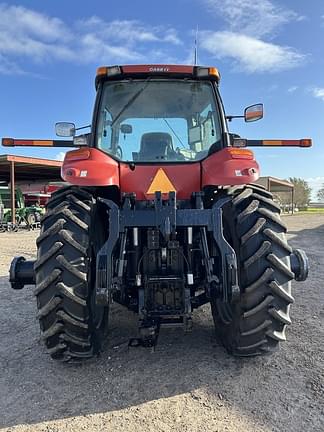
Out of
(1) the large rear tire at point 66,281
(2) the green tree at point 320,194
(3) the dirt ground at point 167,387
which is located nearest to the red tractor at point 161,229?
(1) the large rear tire at point 66,281

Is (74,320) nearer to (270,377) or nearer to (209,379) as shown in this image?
(209,379)

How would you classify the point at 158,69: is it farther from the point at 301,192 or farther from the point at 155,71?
the point at 301,192

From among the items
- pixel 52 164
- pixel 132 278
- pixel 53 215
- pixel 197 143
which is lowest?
pixel 132 278

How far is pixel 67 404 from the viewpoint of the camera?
2.46 m

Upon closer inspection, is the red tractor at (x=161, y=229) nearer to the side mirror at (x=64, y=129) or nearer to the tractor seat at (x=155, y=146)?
the tractor seat at (x=155, y=146)

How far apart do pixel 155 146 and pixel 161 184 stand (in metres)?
0.47

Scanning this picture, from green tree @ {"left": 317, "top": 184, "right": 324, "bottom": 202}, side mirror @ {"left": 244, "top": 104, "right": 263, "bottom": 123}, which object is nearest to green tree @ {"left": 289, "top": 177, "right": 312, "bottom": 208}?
green tree @ {"left": 317, "top": 184, "right": 324, "bottom": 202}

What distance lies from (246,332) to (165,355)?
2.50 feet

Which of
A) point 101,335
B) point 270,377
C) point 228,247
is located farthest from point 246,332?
point 101,335

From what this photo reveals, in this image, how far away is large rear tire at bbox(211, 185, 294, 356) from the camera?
8.81ft

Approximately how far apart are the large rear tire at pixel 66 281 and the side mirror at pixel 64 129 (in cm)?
110

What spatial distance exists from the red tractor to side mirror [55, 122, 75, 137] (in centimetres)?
33

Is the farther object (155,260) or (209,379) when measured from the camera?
(155,260)

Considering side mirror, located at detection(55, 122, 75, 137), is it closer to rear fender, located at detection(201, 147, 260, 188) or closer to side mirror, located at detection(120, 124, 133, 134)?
side mirror, located at detection(120, 124, 133, 134)
